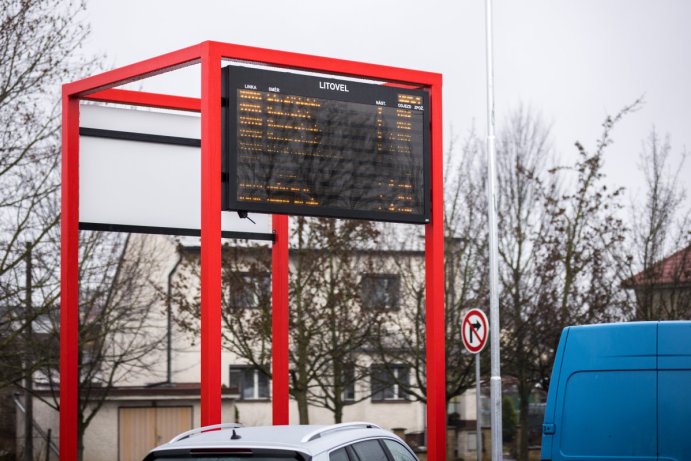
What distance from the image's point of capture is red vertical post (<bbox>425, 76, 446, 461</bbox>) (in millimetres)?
13352

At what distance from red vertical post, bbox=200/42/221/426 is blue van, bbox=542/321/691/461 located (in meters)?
3.65

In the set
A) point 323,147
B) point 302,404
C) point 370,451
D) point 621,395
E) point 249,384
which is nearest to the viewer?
point 370,451

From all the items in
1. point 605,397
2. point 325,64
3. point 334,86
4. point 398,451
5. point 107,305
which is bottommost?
point 398,451

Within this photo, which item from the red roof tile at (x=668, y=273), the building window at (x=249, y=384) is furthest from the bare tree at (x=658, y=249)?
the building window at (x=249, y=384)

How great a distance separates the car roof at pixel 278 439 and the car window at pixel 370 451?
0.05 m

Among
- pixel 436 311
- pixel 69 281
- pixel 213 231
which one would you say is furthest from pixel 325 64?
pixel 69 281

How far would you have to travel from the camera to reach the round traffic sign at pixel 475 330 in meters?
18.8

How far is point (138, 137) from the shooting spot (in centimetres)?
1430

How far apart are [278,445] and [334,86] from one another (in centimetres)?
664

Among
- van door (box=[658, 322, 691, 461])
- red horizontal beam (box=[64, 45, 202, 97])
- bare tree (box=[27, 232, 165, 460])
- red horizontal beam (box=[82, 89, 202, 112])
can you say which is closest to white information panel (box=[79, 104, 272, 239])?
red horizontal beam (box=[82, 89, 202, 112])

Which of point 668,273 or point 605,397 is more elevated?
point 668,273

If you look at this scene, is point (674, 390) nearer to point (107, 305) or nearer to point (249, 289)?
point (249, 289)

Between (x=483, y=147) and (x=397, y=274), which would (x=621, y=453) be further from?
(x=483, y=147)

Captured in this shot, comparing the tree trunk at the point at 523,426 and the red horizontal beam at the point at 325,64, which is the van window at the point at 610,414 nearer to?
the red horizontal beam at the point at 325,64
